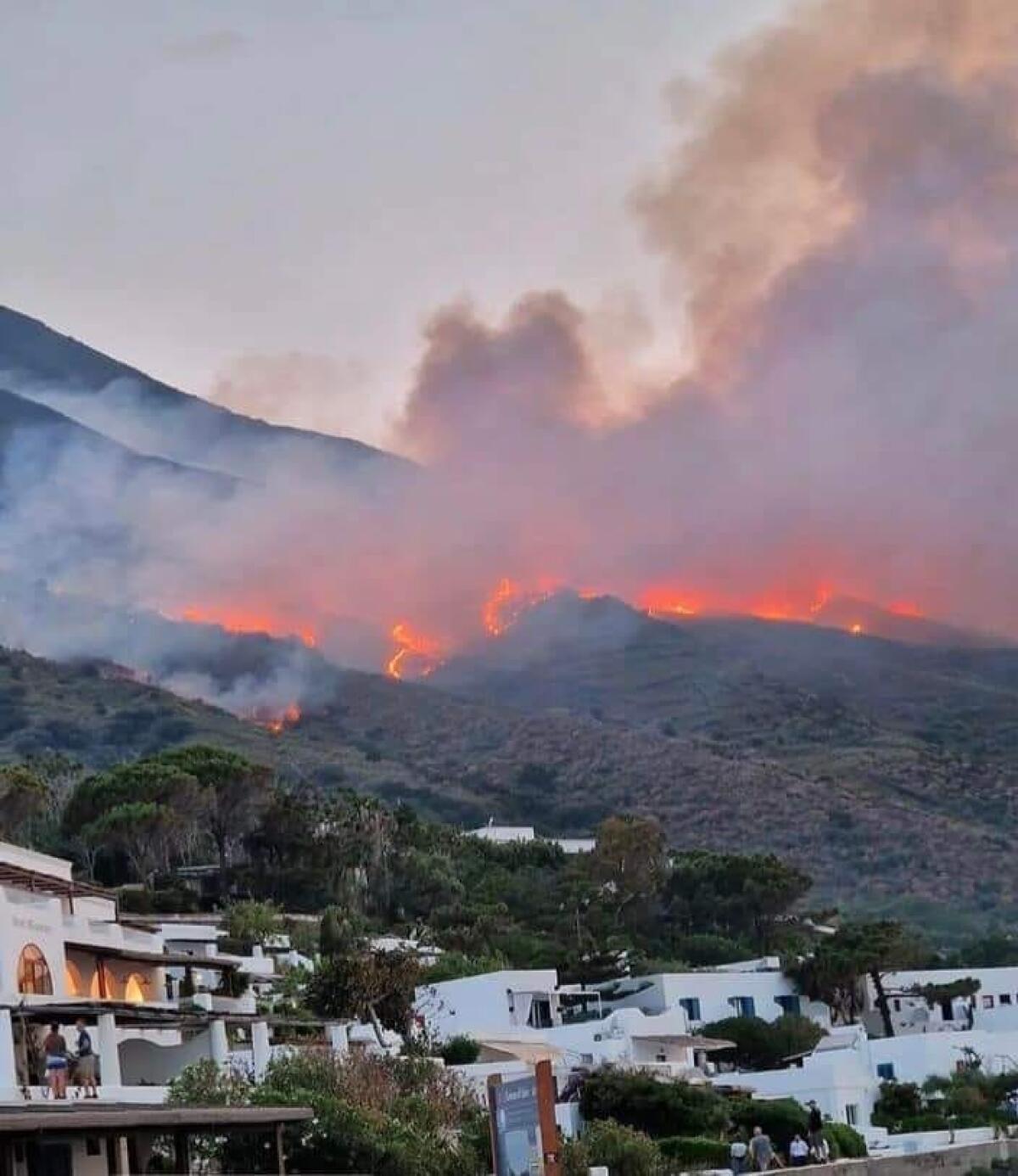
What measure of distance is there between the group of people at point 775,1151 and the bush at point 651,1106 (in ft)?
3.87

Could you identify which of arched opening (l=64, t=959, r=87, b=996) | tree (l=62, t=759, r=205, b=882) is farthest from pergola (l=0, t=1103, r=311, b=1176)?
tree (l=62, t=759, r=205, b=882)

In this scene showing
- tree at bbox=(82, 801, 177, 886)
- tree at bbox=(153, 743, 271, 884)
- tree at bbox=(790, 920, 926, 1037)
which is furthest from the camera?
tree at bbox=(153, 743, 271, 884)

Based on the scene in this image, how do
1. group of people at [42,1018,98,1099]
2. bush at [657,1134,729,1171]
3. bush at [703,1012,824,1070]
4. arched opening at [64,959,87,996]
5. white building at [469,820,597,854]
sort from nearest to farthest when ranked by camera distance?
group of people at [42,1018,98,1099] → arched opening at [64,959,87,996] → bush at [657,1134,729,1171] → bush at [703,1012,824,1070] → white building at [469,820,597,854]

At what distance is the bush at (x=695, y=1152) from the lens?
141ft

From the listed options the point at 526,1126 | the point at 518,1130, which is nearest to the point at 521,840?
the point at 518,1130

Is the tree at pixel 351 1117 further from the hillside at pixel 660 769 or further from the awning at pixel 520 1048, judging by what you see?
the hillside at pixel 660 769

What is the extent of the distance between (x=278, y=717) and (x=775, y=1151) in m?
145

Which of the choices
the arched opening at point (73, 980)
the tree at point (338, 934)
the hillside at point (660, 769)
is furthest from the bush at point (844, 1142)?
the hillside at point (660, 769)

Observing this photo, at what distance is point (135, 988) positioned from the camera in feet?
151

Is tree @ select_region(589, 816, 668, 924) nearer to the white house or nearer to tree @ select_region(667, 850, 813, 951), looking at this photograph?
tree @ select_region(667, 850, 813, 951)

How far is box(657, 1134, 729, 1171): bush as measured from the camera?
141 feet

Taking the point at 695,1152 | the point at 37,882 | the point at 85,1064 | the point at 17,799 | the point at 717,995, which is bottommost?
the point at 695,1152

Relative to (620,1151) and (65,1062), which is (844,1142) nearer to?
(620,1151)

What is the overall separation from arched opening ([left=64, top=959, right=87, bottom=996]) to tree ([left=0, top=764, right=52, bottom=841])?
1481 inches
